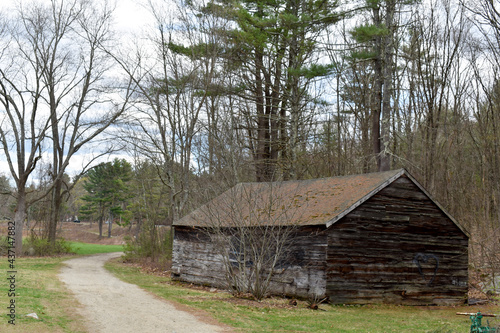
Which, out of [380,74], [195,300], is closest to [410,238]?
[195,300]

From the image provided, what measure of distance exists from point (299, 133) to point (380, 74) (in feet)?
19.9

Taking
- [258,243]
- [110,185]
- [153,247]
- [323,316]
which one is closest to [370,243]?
[258,243]

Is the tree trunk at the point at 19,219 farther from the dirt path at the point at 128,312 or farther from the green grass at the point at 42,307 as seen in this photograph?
the dirt path at the point at 128,312

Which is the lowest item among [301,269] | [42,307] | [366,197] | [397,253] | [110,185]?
[42,307]

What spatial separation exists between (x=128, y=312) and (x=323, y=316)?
525 cm

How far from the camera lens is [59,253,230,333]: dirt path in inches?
401

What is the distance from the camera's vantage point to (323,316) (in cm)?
1307

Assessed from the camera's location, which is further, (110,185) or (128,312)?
(110,185)

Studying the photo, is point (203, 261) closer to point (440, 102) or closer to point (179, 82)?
point (179, 82)

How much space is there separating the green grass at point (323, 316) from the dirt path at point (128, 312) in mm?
813

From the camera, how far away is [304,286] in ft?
51.1

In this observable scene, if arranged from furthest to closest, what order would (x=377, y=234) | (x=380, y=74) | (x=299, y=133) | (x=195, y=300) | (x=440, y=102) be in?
(x=299, y=133) → (x=440, y=102) → (x=380, y=74) → (x=377, y=234) → (x=195, y=300)

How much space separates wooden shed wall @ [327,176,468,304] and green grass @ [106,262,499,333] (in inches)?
21.9

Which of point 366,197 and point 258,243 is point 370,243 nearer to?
point 366,197
